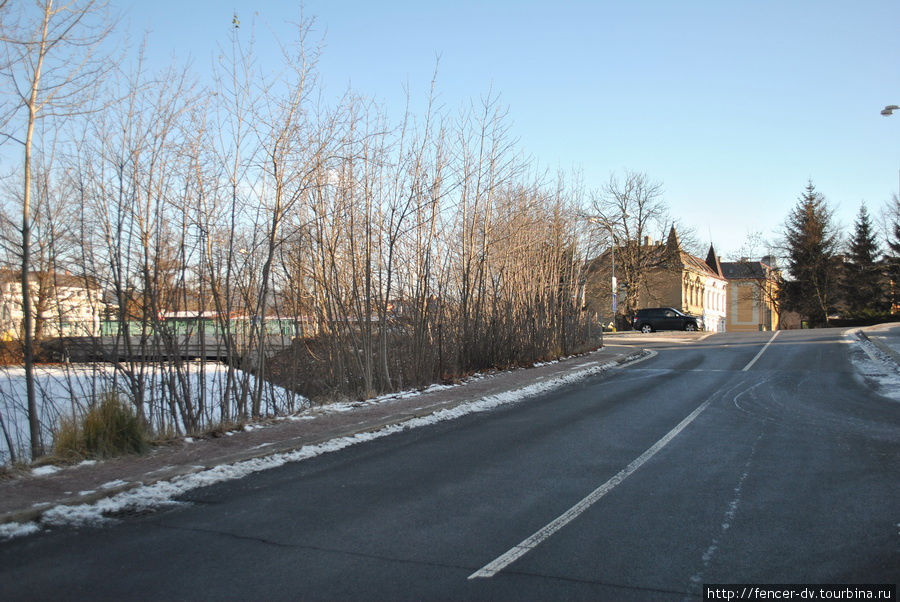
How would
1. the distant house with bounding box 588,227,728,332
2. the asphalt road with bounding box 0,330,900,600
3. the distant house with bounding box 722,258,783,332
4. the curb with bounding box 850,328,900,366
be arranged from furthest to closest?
1. the distant house with bounding box 722,258,783,332
2. the distant house with bounding box 588,227,728,332
3. the curb with bounding box 850,328,900,366
4. the asphalt road with bounding box 0,330,900,600

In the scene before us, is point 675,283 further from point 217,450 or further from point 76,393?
point 217,450

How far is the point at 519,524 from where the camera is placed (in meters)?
5.81

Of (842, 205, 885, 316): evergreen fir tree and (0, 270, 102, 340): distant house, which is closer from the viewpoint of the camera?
(0, 270, 102, 340): distant house

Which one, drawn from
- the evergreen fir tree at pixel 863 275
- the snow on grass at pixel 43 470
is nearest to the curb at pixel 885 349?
the snow on grass at pixel 43 470

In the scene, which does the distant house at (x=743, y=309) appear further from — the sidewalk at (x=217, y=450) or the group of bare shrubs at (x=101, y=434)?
the group of bare shrubs at (x=101, y=434)

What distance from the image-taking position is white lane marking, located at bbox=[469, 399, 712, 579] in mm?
4828

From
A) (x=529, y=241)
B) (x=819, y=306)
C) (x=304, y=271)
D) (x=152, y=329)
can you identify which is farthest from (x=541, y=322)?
(x=819, y=306)

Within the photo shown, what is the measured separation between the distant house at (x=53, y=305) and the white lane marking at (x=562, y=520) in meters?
7.12

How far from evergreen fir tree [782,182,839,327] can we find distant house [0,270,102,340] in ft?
227

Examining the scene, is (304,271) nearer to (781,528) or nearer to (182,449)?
(182,449)

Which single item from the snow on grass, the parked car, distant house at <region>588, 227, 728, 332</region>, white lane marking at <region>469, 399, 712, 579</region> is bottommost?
white lane marking at <region>469, 399, 712, 579</region>

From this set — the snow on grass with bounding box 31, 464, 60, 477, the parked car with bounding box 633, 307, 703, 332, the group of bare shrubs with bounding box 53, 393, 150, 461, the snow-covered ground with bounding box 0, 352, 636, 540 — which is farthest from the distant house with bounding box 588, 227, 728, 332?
the snow on grass with bounding box 31, 464, 60, 477

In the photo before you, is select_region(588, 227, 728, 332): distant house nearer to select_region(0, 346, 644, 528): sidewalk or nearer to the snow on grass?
select_region(0, 346, 644, 528): sidewalk

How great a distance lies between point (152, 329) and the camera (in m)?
10.4
